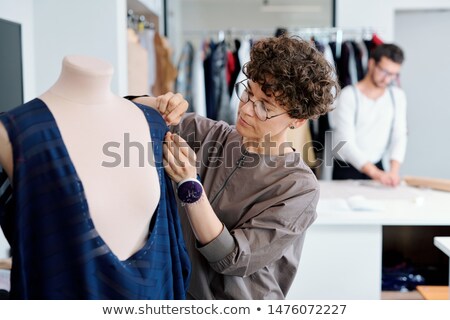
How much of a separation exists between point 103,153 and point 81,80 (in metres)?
0.15

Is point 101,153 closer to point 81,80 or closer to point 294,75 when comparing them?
point 81,80

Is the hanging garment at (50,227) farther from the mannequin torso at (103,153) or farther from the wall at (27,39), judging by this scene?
the wall at (27,39)

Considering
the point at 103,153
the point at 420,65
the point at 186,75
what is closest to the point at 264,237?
the point at 103,153

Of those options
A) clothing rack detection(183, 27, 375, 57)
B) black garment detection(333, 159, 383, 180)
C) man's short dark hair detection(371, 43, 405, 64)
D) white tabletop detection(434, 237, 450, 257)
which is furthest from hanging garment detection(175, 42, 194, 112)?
white tabletop detection(434, 237, 450, 257)

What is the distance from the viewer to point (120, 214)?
1.06 meters

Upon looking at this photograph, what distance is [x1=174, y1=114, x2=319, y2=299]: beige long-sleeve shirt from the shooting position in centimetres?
135

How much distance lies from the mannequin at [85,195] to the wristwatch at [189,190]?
0.04 m

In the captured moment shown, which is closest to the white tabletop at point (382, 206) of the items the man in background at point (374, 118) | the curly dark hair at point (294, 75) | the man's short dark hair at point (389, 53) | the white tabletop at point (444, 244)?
the man in background at point (374, 118)

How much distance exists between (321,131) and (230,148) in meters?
2.85

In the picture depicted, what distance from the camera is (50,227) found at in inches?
38.3

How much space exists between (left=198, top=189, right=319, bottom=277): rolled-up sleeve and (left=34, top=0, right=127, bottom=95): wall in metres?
1.66

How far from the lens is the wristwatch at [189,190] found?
1172mm

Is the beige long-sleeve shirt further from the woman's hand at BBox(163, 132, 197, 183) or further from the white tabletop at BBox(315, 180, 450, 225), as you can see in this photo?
the white tabletop at BBox(315, 180, 450, 225)
